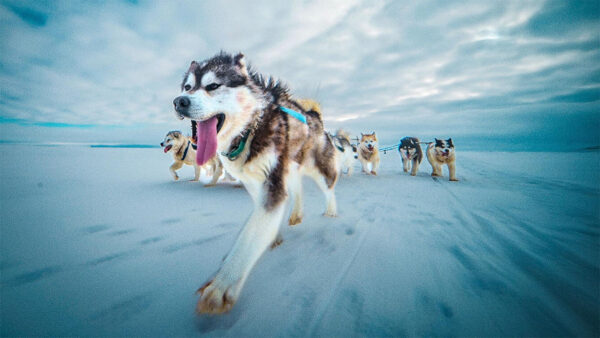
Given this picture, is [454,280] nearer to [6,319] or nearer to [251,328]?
[251,328]

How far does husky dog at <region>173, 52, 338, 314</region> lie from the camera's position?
1.30m

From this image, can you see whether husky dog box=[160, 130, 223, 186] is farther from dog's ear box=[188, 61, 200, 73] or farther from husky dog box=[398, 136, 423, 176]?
husky dog box=[398, 136, 423, 176]

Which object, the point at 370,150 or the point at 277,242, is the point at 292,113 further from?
the point at 370,150

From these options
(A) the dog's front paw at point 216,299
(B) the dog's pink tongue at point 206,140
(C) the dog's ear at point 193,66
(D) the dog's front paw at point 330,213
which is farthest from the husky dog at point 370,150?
(A) the dog's front paw at point 216,299

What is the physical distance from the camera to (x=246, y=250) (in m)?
1.35

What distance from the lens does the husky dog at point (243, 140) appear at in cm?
130

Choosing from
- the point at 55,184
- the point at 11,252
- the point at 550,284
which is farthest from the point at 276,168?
the point at 55,184

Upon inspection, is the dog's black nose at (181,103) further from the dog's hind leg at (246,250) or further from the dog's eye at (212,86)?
the dog's hind leg at (246,250)

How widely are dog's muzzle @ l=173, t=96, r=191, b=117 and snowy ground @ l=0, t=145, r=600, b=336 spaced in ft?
4.05

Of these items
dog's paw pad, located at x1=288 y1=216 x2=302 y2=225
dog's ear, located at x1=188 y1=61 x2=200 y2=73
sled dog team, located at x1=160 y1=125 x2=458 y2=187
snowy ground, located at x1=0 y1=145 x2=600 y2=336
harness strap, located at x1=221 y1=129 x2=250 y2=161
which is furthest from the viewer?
sled dog team, located at x1=160 y1=125 x2=458 y2=187

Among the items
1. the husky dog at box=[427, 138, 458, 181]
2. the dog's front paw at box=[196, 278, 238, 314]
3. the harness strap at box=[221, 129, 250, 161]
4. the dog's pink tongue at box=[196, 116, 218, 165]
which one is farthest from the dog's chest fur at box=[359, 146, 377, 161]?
the dog's front paw at box=[196, 278, 238, 314]

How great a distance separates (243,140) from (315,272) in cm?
124

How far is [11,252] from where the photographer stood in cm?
165

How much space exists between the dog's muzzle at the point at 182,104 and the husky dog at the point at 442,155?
7.21 meters
